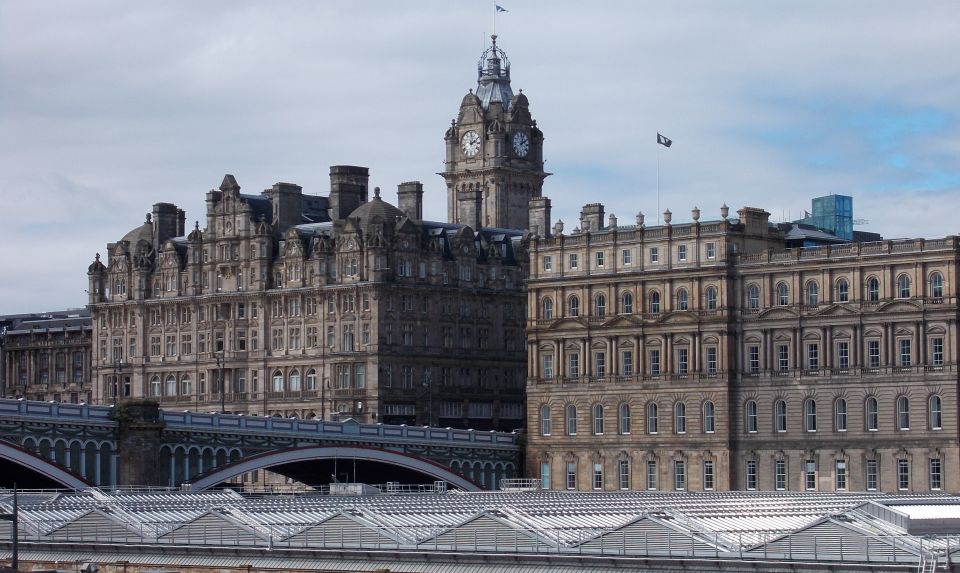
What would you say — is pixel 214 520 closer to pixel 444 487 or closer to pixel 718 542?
pixel 718 542

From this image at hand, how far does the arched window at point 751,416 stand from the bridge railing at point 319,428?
20724 millimetres

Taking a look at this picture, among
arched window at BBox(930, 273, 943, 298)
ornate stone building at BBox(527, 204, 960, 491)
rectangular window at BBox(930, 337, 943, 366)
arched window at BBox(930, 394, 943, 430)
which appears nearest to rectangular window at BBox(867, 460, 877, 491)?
ornate stone building at BBox(527, 204, 960, 491)

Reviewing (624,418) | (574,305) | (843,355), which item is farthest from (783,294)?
(574,305)

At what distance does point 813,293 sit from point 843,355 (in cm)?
500

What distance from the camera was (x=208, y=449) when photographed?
536ft

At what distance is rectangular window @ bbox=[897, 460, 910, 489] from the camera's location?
16788cm

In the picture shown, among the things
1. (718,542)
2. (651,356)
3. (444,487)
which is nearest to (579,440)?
(651,356)

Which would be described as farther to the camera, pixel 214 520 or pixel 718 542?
pixel 214 520

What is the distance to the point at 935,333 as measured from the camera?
166 m

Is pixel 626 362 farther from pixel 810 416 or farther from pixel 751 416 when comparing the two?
pixel 810 416

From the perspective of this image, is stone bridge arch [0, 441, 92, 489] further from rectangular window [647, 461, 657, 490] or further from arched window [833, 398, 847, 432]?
arched window [833, 398, 847, 432]

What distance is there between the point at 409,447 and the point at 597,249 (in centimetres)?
2214

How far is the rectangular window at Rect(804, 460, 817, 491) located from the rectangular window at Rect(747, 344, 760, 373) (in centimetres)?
822

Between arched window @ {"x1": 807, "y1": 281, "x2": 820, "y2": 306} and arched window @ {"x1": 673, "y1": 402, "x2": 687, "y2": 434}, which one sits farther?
arched window @ {"x1": 673, "y1": 402, "x2": 687, "y2": 434}
